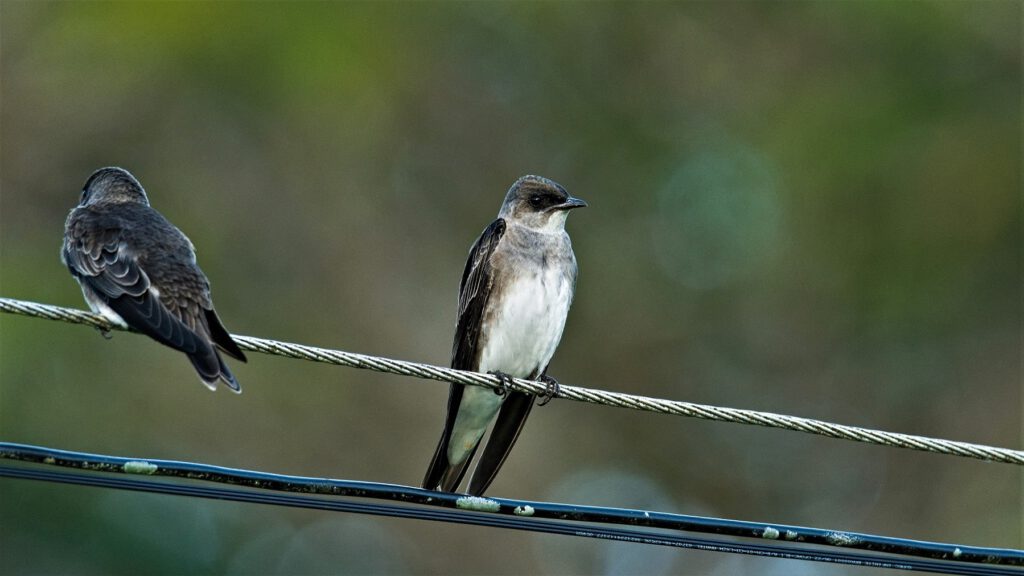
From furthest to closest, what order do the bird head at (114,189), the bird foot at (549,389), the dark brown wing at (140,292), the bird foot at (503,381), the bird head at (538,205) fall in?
the bird head at (538,205)
the bird head at (114,189)
the bird foot at (549,389)
the bird foot at (503,381)
the dark brown wing at (140,292)

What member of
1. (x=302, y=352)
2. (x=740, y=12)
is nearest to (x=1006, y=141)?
(x=740, y=12)

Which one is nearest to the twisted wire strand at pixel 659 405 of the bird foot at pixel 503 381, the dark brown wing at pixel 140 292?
the dark brown wing at pixel 140 292

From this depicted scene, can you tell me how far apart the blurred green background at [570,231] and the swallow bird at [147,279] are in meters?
9.55

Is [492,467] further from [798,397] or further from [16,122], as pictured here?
[16,122]

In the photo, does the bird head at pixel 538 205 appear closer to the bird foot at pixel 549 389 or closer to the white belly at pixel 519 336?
the white belly at pixel 519 336

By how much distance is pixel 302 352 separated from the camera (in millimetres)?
5344

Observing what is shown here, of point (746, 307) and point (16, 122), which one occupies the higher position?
point (16, 122)

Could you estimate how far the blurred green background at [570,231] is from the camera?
1803 centimetres

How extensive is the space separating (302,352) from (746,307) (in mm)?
15650

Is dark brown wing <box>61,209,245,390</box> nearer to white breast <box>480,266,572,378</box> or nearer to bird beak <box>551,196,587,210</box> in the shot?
white breast <box>480,266,572,378</box>

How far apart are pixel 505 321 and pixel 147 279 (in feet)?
6.94

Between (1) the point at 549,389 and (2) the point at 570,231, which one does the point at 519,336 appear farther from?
(2) the point at 570,231

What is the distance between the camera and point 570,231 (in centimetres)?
1981

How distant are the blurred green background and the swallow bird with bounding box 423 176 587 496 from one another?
29.4 ft
